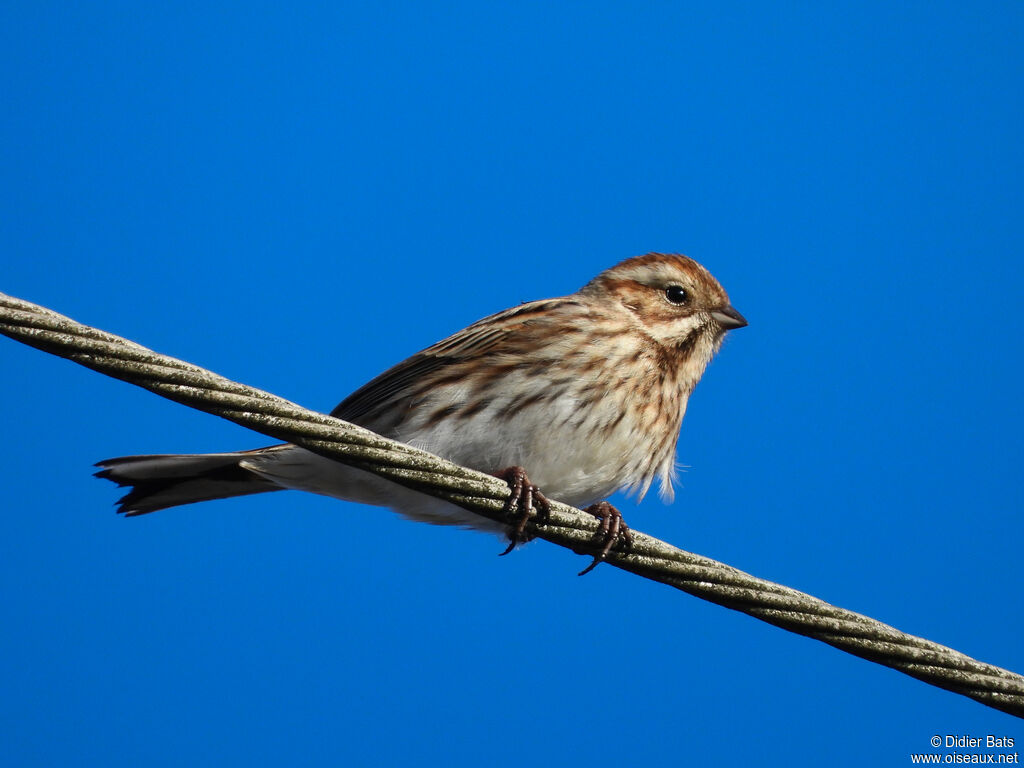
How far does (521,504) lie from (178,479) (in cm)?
187

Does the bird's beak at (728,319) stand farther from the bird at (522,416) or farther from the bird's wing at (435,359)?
the bird's wing at (435,359)

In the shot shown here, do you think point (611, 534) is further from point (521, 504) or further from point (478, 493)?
point (478, 493)

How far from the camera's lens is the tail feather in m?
5.17

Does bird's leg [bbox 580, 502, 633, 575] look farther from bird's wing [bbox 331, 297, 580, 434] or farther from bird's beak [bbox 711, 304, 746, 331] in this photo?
bird's beak [bbox 711, 304, 746, 331]

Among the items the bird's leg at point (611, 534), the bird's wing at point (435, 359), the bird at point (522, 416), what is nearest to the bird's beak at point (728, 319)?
the bird at point (522, 416)

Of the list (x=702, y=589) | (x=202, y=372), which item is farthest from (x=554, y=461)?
(x=202, y=372)

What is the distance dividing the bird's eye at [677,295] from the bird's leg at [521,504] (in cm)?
169

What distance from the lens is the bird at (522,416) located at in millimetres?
5246

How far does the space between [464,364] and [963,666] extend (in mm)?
2718

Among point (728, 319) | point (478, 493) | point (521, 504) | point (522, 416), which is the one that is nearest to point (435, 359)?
point (522, 416)

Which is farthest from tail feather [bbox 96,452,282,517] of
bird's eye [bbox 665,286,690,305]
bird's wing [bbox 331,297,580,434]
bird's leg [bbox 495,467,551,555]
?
bird's eye [bbox 665,286,690,305]

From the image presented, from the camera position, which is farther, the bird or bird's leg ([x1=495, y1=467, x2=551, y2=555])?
the bird

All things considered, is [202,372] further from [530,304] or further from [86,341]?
[530,304]

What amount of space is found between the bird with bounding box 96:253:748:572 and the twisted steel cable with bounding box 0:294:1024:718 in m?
0.87
